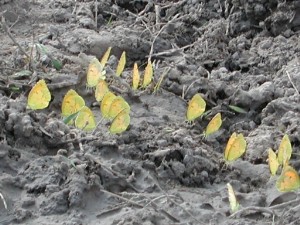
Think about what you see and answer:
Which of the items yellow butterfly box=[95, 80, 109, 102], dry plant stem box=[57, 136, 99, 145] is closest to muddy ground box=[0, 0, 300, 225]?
dry plant stem box=[57, 136, 99, 145]

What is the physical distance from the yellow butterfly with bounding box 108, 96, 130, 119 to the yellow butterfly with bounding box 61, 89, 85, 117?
10 cm

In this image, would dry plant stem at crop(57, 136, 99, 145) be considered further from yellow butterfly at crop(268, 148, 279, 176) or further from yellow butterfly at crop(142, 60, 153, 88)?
yellow butterfly at crop(268, 148, 279, 176)

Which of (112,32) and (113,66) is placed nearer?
(113,66)

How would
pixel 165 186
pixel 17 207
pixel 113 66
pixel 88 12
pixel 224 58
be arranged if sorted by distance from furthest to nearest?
pixel 88 12 → pixel 224 58 → pixel 113 66 → pixel 165 186 → pixel 17 207

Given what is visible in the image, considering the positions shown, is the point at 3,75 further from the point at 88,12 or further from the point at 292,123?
the point at 292,123

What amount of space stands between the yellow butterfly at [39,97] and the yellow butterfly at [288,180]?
0.77 metres

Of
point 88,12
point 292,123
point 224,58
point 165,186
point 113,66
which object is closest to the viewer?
point 165,186

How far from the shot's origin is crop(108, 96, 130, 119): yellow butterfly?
2408 mm

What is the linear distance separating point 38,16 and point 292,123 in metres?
1.29

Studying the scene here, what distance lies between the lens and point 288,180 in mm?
2119

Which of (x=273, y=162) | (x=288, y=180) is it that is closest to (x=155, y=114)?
(x=273, y=162)

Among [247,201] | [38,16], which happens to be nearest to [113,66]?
[38,16]

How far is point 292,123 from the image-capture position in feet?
8.43

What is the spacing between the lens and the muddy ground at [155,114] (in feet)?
7.14
